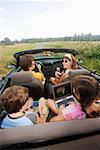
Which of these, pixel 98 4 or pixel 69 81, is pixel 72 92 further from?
pixel 98 4

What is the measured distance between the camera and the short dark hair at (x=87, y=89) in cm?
294

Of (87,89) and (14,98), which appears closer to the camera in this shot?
(14,98)

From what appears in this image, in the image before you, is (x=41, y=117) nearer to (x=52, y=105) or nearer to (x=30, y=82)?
(x=52, y=105)

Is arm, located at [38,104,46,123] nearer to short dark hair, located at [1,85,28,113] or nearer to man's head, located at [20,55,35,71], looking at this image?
short dark hair, located at [1,85,28,113]

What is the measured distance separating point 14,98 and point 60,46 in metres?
0.57

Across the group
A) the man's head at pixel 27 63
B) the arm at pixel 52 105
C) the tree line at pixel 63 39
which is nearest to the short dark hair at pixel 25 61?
the man's head at pixel 27 63

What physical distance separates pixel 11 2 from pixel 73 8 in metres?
0.50

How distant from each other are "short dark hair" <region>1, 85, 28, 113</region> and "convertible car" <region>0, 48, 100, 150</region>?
0.14 ft

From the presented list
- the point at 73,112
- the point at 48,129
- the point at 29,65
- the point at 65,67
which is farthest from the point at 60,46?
the point at 48,129

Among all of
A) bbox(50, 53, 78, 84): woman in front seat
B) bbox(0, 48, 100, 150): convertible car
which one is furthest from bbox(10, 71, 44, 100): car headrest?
bbox(50, 53, 78, 84): woman in front seat

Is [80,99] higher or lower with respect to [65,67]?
lower

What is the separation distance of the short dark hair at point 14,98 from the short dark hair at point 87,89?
0.46 meters

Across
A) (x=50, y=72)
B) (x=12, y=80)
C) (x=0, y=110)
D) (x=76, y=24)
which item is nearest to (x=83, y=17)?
(x=76, y=24)

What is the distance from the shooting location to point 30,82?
2861mm
